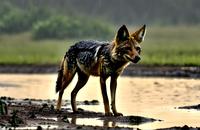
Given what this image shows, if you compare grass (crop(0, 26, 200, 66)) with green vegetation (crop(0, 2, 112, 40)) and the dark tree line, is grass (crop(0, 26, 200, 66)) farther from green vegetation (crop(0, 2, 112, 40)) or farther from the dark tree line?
the dark tree line

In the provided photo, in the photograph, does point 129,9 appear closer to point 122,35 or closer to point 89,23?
point 89,23

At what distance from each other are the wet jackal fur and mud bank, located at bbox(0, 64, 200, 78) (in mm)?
19820

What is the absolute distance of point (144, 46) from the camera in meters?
72.1

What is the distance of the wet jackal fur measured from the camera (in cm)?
1650

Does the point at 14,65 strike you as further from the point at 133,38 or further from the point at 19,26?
the point at 19,26

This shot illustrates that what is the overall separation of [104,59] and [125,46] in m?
0.79

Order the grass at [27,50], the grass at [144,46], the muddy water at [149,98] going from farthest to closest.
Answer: the grass at [144,46], the grass at [27,50], the muddy water at [149,98]

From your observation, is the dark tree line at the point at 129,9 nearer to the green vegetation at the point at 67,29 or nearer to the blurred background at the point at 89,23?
the blurred background at the point at 89,23

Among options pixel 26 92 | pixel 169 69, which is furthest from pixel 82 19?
pixel 26 92

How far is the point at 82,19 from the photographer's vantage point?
10169 centimetres

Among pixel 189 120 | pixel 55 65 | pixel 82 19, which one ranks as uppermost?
pixel 82 19

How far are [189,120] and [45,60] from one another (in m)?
34.3

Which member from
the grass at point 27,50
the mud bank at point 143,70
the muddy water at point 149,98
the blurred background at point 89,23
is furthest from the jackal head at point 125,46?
the blurred background at point 89,23

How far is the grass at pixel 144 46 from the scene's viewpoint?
178ft
